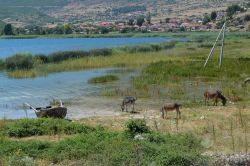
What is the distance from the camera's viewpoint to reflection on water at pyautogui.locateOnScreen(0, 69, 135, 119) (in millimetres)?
30019

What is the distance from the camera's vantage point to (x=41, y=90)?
37.2 m

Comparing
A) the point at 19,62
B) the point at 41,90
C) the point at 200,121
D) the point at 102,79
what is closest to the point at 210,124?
the point at 200,121

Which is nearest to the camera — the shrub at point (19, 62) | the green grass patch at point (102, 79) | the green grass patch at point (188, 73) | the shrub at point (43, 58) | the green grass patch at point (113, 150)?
the green grass patch at point (113, 150)

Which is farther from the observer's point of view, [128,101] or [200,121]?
[128,101]

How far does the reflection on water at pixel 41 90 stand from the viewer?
30019 millimetres

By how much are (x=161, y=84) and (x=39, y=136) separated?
18.4m

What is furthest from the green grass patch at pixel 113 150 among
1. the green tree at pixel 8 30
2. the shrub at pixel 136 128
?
the green tree at pixel 8 30

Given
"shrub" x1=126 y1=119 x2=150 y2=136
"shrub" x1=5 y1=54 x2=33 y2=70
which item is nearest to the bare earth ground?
"shrub" x1=126 y1=119 x2=150 y2=136

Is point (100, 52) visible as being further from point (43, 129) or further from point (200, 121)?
point (43, 129)

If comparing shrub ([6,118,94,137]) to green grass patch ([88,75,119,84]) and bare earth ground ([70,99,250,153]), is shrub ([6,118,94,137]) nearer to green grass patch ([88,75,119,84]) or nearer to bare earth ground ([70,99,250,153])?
bare earth ground ([70,99,250,153])

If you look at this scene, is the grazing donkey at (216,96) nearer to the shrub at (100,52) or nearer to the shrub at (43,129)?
the shrub at (43,129)

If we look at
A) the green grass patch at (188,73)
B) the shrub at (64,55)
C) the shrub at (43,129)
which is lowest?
the shrub at (64,55)

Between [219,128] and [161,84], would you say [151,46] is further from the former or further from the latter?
[219,128]

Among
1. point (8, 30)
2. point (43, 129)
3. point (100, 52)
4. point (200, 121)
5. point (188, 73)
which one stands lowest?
point (8, 30)
